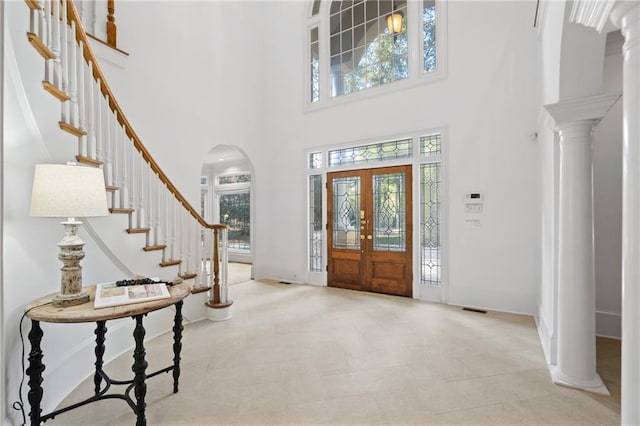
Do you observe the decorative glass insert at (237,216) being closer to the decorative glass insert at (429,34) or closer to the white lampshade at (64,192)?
the decorative glass insert at (429,34)

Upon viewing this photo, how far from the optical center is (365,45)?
538cm

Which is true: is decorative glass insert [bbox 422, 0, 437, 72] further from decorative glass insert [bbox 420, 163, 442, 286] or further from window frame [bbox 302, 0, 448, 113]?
decorative glass insert [bbox 420, 163, 442, 286]

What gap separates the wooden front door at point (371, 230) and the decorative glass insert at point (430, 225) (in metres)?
0.19

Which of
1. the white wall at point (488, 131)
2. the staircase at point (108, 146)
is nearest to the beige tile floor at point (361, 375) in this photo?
the white wall at point (488, 131)

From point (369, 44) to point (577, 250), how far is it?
14.5 feet

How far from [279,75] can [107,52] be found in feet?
9.84

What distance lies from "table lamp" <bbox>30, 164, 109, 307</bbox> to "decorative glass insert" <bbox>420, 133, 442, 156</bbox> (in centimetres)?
407

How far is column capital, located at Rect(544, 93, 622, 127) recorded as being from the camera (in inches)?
87.1

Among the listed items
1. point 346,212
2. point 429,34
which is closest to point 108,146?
point 346,212

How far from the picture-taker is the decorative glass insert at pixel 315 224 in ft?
18.9

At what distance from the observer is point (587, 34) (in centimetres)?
218

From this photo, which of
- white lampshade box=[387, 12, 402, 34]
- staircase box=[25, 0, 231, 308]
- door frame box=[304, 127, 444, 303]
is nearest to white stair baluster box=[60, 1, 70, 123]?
staircase box=[25, 0, 231, 308]

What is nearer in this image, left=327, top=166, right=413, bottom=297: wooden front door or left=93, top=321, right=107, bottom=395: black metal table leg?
left=93, top=321, right=107, bottom=395: black metal table leg

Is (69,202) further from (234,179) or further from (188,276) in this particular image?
(234,179)
